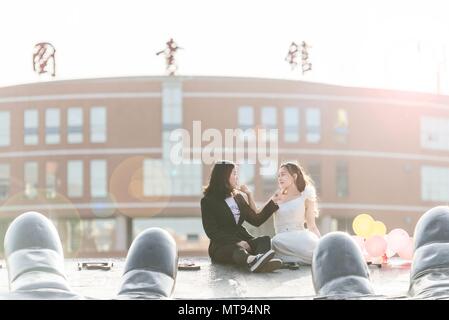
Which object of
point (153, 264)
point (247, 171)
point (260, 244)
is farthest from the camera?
point (247, 171)

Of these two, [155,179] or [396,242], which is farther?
[155,179]

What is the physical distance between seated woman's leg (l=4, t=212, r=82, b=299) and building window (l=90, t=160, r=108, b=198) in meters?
43.8

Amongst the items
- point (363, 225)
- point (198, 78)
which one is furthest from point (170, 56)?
point (363, 225)

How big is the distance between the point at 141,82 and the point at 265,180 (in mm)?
8566

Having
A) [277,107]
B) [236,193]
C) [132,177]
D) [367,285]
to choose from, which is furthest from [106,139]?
[367,285]

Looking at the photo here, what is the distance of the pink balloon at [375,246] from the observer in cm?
693

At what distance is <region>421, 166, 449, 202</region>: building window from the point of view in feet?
166

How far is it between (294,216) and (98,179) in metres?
41.0

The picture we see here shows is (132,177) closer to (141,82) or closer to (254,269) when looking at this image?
(141,82)

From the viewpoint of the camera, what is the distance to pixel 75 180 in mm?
47938

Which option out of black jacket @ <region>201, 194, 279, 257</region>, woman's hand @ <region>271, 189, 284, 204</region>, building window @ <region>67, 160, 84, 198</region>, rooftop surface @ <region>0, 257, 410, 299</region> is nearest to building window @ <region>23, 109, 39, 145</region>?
building window @ <region>67, 160, 84, 198</region>

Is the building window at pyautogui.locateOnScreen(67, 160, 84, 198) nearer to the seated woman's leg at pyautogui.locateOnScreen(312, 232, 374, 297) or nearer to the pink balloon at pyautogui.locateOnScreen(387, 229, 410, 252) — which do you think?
the pink balloon at pyautogui.locateOnScreen(387, 229, 410, 252)

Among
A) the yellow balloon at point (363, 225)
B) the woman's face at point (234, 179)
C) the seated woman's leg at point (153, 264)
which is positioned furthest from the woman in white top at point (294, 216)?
the seated woman's leg at point (153, 264)

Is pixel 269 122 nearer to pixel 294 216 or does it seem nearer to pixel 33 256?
pixel 294 216
